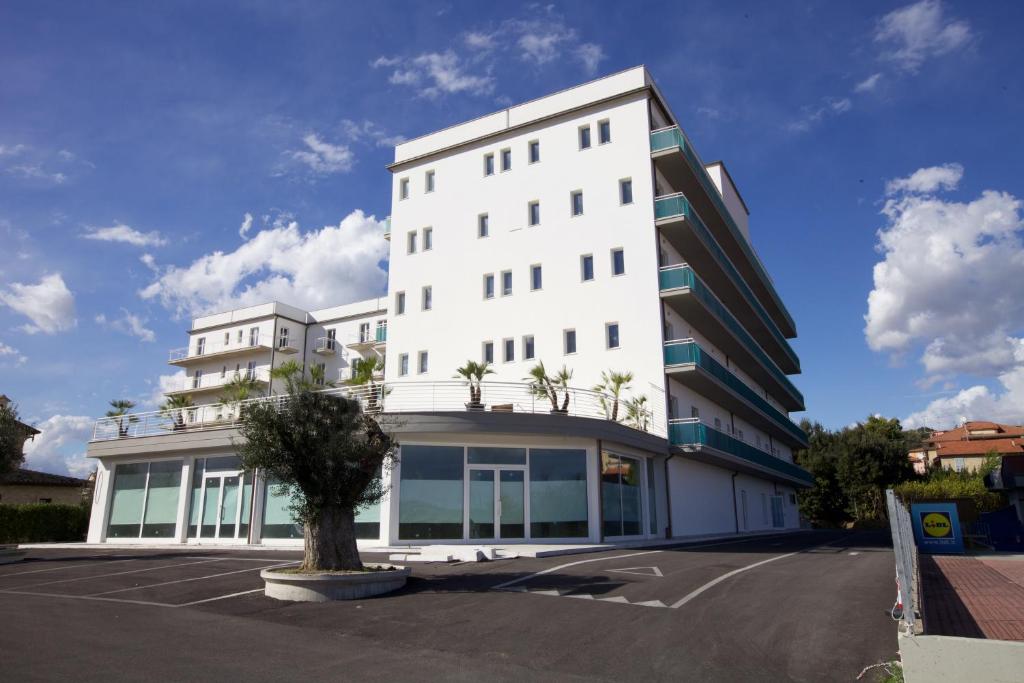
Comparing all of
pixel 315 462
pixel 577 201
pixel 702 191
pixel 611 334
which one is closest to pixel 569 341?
pixel 611 334

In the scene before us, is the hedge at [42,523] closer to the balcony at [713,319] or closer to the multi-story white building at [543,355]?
the multi-story white building at [543,355]

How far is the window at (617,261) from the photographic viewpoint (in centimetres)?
2991

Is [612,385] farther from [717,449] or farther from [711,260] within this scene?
[711,260]

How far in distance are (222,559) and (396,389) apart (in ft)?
48.7

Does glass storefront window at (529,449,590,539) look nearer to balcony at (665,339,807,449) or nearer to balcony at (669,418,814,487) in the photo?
balcony at (669,418,814,487)

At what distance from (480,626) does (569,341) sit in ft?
70.2

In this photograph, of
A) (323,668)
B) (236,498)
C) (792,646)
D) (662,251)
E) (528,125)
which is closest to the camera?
(323,668)

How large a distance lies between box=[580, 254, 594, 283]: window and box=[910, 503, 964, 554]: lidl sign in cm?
1436

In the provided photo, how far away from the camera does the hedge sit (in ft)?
99.8

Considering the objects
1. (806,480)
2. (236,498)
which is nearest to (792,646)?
(236,498)

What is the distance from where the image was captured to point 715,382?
3122cm

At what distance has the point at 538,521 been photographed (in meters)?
22.0

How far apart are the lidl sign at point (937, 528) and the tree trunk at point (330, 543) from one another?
18.7 metres

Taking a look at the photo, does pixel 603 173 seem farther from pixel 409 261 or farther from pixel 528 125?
pixel 409 261
